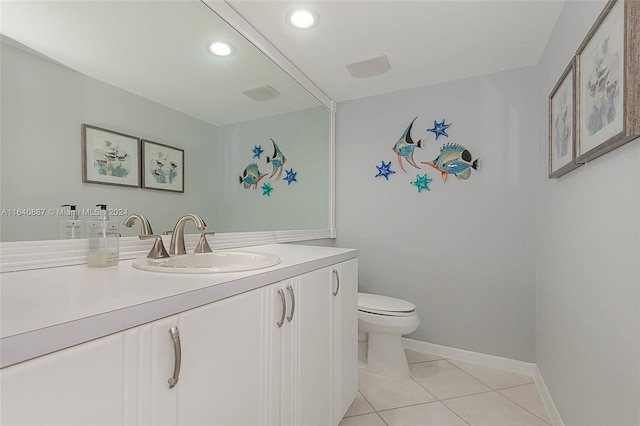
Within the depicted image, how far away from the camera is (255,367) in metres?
0.90

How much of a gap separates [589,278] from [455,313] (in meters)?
1.24

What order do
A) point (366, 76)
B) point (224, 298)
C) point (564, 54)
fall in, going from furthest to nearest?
point (366, 76), point (564, 54), point (224, 298)

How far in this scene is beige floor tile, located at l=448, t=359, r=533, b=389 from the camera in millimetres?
1961

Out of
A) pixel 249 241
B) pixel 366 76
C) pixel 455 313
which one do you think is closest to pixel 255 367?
pixel 249 241

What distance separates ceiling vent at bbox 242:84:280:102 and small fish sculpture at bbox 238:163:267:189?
17.1 inches

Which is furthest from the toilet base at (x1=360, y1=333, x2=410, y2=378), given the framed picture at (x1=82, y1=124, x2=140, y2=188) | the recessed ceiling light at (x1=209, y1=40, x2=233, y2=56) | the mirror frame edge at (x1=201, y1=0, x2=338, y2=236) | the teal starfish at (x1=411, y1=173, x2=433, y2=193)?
the recessed ceiling light at (x1=209, y1=40, x2=233, y2=56)

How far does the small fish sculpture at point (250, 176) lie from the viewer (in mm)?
1806

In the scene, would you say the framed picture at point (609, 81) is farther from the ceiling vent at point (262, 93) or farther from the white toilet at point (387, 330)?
the ceiling vent at point (262, 93)

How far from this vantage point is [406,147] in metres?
2.46

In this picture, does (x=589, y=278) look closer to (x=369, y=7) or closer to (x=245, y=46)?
(x=369, y=7)

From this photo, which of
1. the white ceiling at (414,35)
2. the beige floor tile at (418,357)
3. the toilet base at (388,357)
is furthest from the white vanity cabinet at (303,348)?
the white ceiling at (414,35)

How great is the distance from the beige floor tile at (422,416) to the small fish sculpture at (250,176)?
1525 mm

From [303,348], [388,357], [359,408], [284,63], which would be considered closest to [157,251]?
[303,348]

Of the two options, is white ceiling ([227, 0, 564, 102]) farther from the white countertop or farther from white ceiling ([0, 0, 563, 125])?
the white countertop
